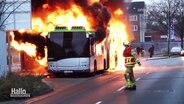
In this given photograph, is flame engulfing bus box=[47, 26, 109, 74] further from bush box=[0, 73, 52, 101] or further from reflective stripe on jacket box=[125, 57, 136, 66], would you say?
reflective stripe on jacket box=[125, 57, 136, 66]

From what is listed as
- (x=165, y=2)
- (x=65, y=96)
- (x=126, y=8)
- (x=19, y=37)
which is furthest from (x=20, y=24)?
(x=165, y=2)

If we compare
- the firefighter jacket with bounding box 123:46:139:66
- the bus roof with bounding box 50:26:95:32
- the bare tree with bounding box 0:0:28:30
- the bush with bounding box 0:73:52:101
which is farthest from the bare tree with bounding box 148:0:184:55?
the bush with bounding box 0:73:52:101

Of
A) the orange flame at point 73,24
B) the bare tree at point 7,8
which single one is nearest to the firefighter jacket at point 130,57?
the bare tree at point 7,8

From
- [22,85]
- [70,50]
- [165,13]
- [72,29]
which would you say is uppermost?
[165,13]

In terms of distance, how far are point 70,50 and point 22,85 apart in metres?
11.9

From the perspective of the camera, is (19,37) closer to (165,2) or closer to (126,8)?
(126,8)

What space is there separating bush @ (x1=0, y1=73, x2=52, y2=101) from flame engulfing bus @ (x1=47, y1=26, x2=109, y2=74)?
9265 mm

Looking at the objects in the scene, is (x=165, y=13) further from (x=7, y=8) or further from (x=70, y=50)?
(x=7, y=8)

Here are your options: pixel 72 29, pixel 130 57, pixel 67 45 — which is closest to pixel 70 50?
pixel 67 45

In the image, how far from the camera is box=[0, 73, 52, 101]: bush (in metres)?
17.7

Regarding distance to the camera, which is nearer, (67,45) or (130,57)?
(130,57)

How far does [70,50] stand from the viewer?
3036 centimetres

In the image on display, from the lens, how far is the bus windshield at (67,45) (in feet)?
99.3

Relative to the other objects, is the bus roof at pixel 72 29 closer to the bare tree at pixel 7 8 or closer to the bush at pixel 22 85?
the bare tree at pixel 7 8
